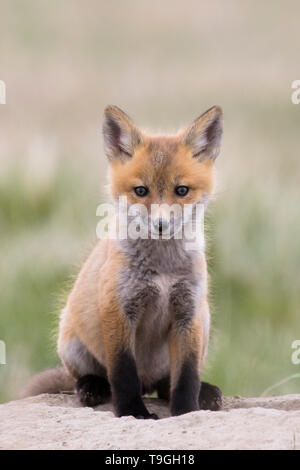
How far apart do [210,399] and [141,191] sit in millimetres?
1335

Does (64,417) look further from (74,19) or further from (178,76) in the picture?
(74,19)

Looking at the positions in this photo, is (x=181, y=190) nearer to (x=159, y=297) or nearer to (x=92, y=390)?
(x=159, y=297)

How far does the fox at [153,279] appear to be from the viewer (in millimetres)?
4406

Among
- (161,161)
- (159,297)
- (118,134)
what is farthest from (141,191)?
(159,297)

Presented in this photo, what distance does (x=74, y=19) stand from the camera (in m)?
12.9

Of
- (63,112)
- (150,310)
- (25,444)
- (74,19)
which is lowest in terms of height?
(25,444)

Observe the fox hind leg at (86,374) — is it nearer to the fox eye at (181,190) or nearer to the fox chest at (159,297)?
the fox chest at (159,297)

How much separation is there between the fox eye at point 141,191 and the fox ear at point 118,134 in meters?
0.33

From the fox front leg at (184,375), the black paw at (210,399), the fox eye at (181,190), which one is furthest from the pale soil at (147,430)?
the fox eye at (181,190)

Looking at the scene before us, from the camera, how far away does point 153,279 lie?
178 inches

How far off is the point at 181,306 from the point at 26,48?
7.72m

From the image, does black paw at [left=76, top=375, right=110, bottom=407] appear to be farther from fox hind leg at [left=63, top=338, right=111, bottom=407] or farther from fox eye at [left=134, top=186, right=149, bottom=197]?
fox eye at [left=134, top=186, right=149, bottom=197]

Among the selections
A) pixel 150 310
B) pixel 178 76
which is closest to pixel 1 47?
pixel 178 76

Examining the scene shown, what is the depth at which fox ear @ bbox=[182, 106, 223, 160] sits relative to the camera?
4.62m
